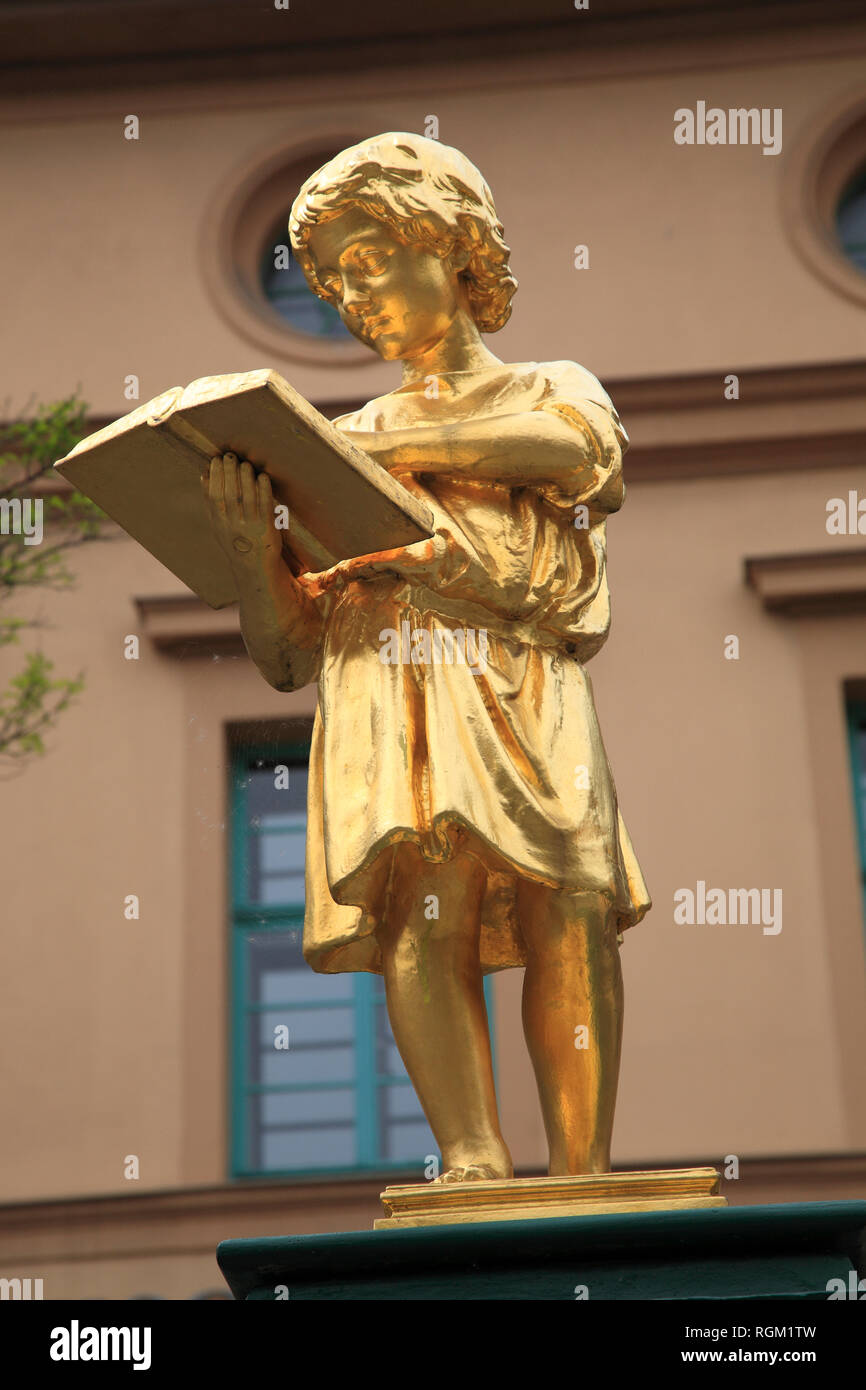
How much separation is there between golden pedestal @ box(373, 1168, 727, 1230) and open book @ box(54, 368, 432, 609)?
109cm

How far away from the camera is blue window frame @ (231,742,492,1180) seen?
1060 centimetres

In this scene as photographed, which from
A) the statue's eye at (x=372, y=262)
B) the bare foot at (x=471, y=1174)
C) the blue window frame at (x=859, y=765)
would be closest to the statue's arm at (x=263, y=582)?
the statue's eye at (x=372, y=262)

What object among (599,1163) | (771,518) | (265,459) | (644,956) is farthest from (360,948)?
(771,518)

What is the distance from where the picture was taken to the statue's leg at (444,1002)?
3.49 meters

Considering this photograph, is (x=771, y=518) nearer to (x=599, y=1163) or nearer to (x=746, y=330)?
(x=746, y=330)

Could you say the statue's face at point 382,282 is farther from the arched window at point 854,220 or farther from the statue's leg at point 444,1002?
the arched window at point 854,220

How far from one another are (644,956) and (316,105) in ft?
18.1

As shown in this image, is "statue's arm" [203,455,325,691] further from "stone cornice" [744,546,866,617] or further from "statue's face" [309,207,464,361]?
"stone cornice" [744,546,866,617]

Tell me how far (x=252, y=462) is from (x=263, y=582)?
278 mm

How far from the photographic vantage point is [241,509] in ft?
11.3

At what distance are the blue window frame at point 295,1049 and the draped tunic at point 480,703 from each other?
6766mm

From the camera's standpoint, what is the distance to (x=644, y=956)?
1049 cm

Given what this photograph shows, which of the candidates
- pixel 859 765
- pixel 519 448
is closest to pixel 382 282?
pixel 519 448

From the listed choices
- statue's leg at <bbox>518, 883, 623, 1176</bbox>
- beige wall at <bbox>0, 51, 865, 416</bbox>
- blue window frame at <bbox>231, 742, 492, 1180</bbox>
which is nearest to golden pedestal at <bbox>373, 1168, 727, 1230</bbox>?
statue's leg at <bbox>518, 883, 623, 1176</bbox>
